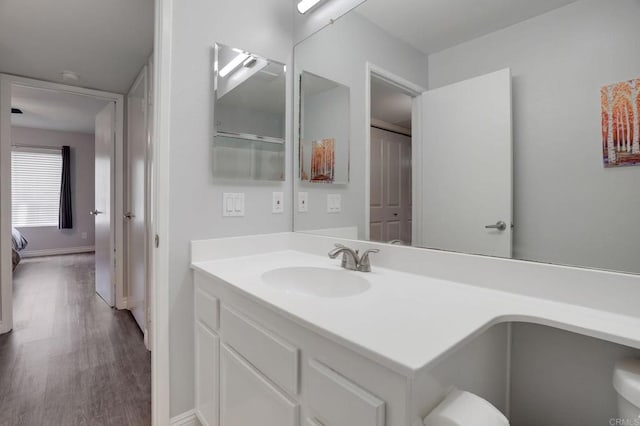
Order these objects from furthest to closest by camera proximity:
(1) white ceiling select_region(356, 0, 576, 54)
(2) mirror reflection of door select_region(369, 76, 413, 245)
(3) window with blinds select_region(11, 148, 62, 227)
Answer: (3) window with blinds select_region(11, 148, 62, 227) → (2) mirror reflection of door select_region(369, 76, 413, 245) → (1) white ceiling select_region(356, 0, 576, 54)

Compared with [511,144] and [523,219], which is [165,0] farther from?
[523,219]

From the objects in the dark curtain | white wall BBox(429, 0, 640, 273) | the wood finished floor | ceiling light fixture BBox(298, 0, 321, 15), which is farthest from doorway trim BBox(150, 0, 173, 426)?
the dark curtain

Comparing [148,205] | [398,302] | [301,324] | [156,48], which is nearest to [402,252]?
[398,302]

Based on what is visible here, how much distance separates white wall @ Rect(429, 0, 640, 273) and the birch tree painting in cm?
2

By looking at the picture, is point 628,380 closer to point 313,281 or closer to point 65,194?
point 313,281

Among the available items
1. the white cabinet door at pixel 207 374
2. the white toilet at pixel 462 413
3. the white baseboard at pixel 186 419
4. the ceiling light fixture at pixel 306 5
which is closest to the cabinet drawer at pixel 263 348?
the white cabinet door at pixel 207 374

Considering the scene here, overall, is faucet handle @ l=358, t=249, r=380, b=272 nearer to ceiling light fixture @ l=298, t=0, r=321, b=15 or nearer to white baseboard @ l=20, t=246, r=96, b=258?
ceiling light fixture @ l=298, t=0, r=321, b=15

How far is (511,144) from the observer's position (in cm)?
100

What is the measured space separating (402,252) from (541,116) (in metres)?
0.65

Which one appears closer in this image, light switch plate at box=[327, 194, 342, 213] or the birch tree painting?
the birch tree painting

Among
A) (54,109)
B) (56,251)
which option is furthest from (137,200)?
(56,251)

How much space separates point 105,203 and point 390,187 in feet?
10.2

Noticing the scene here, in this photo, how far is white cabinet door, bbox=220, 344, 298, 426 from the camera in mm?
810

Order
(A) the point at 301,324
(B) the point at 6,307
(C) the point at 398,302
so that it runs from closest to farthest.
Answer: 1. (A) the point at 301,324
2. (C) the point at 398,302
3. (B) the point at 6,307
